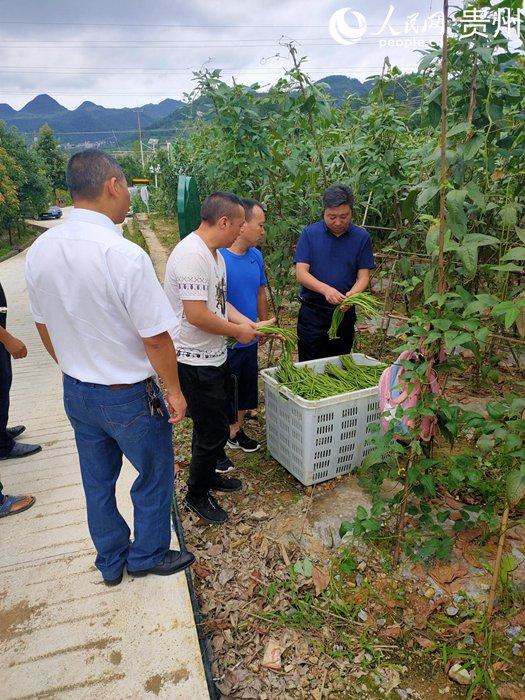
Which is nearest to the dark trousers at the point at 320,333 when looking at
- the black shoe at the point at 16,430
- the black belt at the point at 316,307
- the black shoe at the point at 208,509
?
the black belt at the point at 316,307

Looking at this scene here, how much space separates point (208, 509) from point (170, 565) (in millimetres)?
500

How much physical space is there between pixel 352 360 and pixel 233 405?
0.85 m

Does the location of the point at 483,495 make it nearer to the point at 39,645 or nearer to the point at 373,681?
the point at 373,681

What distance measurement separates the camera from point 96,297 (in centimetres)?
165

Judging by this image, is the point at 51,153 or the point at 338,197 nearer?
the point at 338,197

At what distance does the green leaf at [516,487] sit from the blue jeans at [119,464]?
1.35m

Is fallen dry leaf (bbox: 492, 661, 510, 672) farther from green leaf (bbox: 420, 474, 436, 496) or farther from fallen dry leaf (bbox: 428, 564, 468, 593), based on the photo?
green leaf (bbox: 420, 474, 436, 496)

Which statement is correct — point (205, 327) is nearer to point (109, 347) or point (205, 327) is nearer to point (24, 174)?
point (109, 347)

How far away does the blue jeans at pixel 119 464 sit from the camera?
1826 mm

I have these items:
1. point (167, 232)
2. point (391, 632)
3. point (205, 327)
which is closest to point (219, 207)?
point (205, 327)

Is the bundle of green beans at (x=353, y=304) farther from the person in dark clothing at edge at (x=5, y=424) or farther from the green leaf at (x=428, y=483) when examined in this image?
the person in dark clothing at edge at (x=5, y=424)

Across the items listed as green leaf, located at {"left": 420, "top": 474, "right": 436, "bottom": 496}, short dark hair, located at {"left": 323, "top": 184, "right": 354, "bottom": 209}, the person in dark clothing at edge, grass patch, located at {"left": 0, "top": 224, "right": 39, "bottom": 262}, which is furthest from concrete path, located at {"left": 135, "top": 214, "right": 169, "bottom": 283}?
green leaf, located at {"left": 420, "top": 474, "right": 436, "bottom": 496}

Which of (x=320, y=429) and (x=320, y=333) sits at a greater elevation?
(x=320, y=333)

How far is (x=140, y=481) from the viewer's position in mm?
2006
